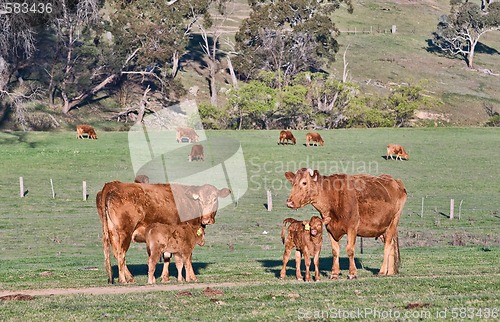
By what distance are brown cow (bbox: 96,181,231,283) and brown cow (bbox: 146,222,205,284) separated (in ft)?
1.42

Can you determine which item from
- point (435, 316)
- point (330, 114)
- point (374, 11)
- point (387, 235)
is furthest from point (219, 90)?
point (435, 316)

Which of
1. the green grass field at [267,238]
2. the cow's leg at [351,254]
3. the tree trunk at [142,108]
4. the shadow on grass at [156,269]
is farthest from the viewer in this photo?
the tree trunk at [142,108]

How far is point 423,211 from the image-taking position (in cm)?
4178

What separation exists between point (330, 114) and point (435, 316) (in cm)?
7466

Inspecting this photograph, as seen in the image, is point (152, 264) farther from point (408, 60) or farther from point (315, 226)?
point (408, 60)

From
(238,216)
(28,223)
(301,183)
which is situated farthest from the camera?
(238,216)

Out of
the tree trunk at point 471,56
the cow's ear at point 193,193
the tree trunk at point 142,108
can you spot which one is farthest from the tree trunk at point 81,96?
the cow's ear at point 193,193

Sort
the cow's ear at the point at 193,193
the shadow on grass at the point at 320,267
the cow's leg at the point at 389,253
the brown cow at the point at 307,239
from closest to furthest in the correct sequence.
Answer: the brown cow at the point at 307,239 < the cow's ear at the point at 193,193 < the cow's leg at the point at 389,253 < the shadow on grass at the point at 320,267

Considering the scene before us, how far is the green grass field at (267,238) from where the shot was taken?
573 inches

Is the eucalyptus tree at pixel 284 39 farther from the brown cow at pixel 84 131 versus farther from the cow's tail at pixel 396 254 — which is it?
the cow's tail at pixel 396 254

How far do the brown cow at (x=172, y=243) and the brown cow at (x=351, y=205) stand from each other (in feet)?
7.08

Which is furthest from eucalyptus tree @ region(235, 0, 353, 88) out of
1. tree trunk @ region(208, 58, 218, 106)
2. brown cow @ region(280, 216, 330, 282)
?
brown cow @ region(280, 216, 330, 282)

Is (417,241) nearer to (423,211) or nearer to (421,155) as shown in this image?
(423,211)

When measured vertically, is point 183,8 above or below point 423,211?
above
